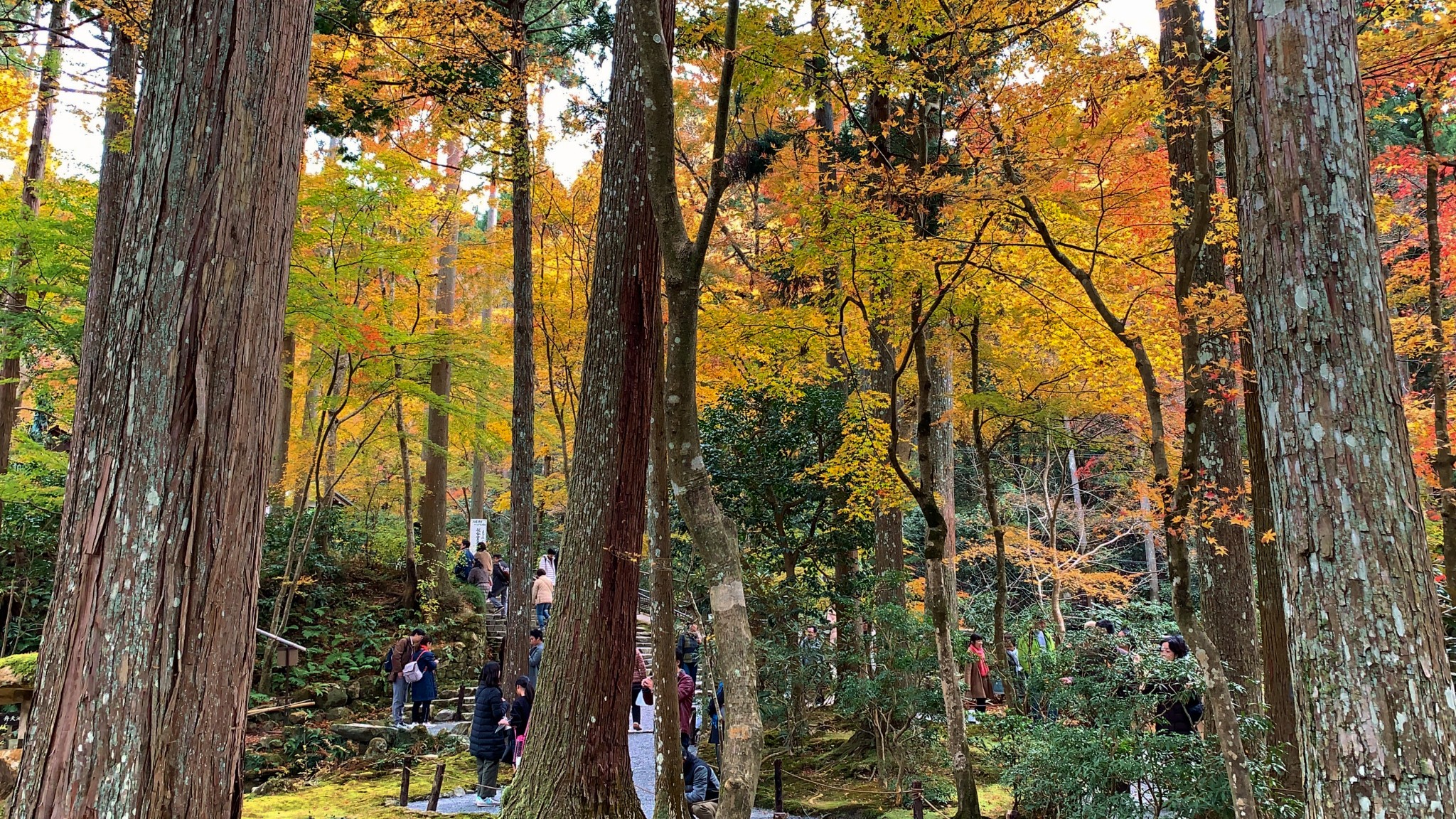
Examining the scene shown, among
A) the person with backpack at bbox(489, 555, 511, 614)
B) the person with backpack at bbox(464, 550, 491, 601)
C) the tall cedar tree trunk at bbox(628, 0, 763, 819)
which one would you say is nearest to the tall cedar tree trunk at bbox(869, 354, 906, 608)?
the tall cedar tree trunk at bbox(628, 0, 763, 819)

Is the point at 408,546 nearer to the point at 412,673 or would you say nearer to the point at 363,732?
the point at 412,673

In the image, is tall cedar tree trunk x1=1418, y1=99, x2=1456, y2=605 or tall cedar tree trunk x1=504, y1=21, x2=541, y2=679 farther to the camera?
tall cedar tree trunk x1=504, y1=21, x2=541, y2=679

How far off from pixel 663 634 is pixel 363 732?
24.3ft

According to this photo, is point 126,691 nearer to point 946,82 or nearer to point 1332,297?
point 1332,297

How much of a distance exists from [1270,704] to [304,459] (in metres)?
14.9

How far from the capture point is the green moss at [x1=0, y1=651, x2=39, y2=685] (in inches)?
290

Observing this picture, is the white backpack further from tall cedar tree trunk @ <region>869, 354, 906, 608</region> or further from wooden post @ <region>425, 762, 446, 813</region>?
tall cedar tree trunk @ <region>869, 354, 906, 608</region>

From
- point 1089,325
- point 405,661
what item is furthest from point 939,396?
point 405,661

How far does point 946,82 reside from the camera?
6223mm

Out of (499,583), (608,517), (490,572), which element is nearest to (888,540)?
(608,517)

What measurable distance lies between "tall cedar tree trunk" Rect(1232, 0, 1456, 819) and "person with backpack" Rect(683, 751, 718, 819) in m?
4.88

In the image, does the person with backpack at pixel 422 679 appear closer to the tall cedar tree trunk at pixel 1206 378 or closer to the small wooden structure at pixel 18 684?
the small wooden structure at pixel 18 684

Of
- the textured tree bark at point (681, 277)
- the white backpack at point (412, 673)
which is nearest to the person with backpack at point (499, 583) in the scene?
the white backpack at point (412, 673)

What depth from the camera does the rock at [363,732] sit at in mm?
9531
